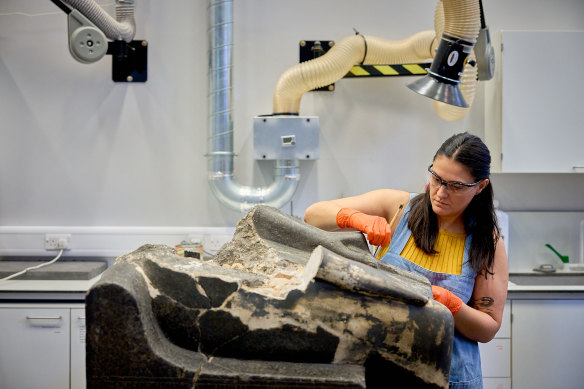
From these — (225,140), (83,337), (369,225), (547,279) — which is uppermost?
(225,140)

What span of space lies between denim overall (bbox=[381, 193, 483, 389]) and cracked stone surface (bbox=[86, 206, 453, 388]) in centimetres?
45

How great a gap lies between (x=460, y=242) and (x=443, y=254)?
0.06 meters

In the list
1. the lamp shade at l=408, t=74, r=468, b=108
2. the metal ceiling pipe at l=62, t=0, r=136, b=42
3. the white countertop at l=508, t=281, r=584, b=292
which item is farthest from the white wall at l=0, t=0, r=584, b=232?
the lamp shade at l=408, t=74, r=468, b=108

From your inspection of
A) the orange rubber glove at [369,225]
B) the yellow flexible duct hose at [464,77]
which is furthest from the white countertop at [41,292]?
the yellow flexible duct hose at [464,77]

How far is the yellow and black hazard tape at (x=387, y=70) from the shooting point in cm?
279

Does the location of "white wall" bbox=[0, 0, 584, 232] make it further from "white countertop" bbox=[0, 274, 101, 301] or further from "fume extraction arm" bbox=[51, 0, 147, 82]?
"white countertop" bbox=[0, 274, 101, 301]

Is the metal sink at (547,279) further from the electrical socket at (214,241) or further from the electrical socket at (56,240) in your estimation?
the electrical socket at (56,240)

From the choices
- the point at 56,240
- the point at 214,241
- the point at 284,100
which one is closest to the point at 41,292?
the point at 56,240

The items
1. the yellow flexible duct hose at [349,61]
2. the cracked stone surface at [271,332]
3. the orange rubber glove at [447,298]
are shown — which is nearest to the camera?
the cracked stone surface at [271,332]

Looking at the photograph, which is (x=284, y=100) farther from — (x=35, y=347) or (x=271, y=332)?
(x=271, y=332)

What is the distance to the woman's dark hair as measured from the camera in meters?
1.38

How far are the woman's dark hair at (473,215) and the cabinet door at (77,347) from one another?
166 cm

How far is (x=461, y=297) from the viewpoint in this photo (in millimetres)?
1417

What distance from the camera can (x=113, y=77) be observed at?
287 centimetres
